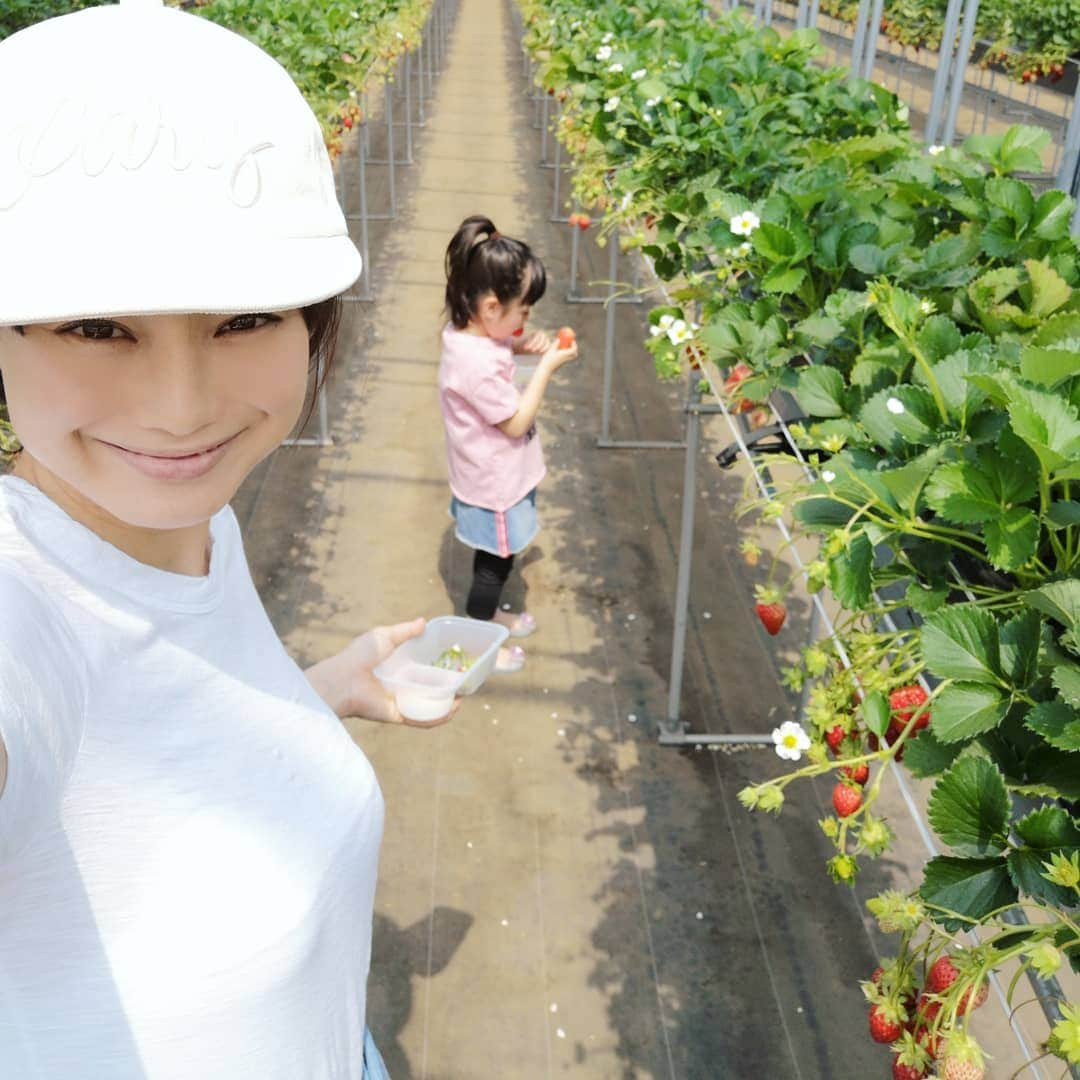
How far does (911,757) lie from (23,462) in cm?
84

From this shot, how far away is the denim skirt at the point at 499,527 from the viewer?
337cm

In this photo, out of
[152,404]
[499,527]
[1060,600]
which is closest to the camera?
[152,404]

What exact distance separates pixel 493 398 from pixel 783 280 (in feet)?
4.72

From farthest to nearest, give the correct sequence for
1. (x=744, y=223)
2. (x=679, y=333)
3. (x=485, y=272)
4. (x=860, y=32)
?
(x=860, y=32) → (x=485, y=272) → (x=679, y=333) → (x=744, y=223)

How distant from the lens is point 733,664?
11.9 ft

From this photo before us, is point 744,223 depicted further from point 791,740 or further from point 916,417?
point 791,740

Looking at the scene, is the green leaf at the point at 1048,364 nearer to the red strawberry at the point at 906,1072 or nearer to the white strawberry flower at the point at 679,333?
the red strawberry at the point at 906,1072

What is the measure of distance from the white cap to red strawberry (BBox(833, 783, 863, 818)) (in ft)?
2.96

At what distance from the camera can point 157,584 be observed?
868 millimetres

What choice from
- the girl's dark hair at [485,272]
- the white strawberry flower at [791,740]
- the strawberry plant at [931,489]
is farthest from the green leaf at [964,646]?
the girl's dark hair at [485,272]

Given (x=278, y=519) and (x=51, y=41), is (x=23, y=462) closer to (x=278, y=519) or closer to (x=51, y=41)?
(x=51, y=41)

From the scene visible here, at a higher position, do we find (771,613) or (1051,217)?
(1051,217)

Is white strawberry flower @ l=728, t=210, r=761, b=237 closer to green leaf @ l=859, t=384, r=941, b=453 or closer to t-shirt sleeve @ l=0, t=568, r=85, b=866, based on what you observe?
green leaf @ l=859, t=384, r=941, b=453

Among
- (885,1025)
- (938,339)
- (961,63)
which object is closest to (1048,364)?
(938,339)
